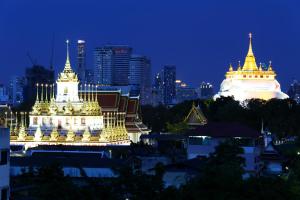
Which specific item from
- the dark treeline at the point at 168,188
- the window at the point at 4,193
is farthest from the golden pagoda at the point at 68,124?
the window at the point at 4,193

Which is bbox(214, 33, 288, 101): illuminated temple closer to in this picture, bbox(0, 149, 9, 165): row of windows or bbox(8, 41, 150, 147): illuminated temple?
bbox(8, 41, 150, 147): illuminated temple

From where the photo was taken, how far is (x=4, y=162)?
31578 millimetres

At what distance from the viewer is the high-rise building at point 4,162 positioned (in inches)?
1231

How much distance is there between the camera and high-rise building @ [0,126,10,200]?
31.3 meters

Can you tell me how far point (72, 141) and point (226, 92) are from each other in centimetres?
7385

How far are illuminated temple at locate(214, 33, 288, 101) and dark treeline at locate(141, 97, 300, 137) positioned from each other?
769 inches

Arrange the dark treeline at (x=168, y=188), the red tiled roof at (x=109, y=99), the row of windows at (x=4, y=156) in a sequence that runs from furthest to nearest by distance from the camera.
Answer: the red tiled roof at (x=109, y=99)
the dark treeline at (x=168, y=188)
the row of windows at (x=4, y=156)

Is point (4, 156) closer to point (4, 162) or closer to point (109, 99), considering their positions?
point (4, 162)

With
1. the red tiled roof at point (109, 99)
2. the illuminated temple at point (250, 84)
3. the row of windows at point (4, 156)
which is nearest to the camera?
the row of windows at point (4, 156)

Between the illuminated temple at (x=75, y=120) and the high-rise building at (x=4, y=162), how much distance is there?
188 ft

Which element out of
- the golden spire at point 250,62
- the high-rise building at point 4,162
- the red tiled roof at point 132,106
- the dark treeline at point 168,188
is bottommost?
the dark treeline at point 168,188

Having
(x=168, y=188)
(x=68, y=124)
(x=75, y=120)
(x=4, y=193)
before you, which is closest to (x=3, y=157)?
(x=4, y=193)

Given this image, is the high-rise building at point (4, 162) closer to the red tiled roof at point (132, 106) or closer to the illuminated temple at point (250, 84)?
the red tiled roof at point (132, 106)

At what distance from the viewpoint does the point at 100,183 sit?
38.1 metres
